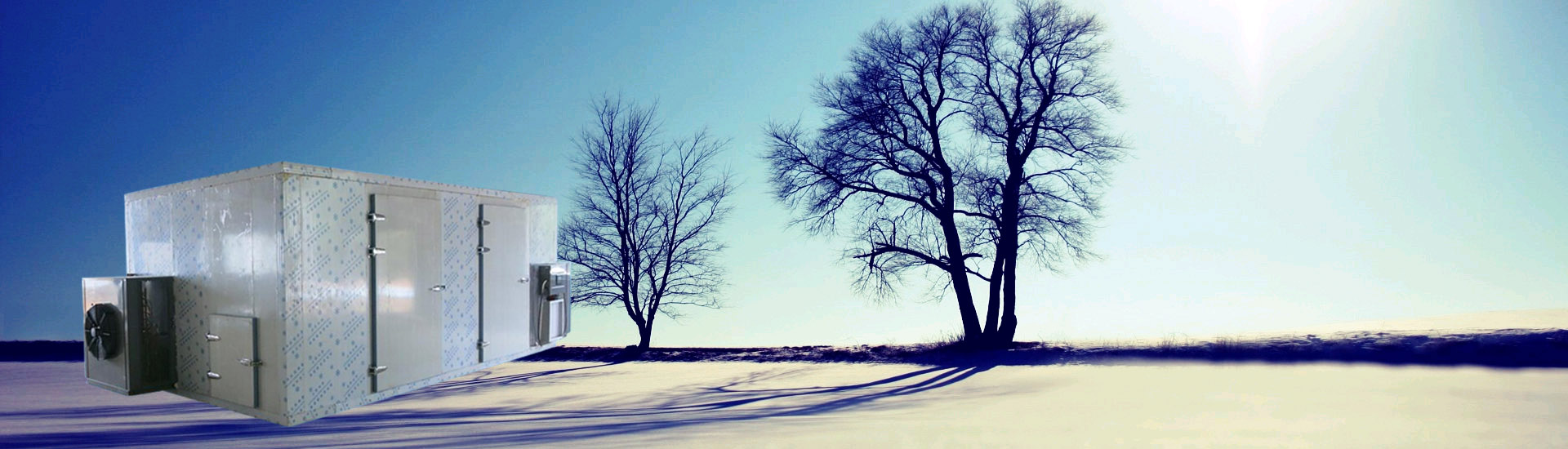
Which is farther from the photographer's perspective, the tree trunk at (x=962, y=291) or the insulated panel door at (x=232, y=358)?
the tree trunk at (x=962, y=291)

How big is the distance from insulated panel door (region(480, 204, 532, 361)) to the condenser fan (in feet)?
10.0

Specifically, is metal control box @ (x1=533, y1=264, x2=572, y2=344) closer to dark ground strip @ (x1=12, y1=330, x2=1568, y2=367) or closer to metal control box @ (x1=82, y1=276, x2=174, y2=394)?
metal control box @ (x1=82, y1=276, x2=174, y2=394)

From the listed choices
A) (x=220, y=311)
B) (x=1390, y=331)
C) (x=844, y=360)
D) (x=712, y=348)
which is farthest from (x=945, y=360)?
(x=220, y=311)

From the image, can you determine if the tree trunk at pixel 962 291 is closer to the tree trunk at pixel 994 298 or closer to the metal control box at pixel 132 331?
the tree trunk at pixel 994 298

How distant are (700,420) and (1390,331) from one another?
484 inches

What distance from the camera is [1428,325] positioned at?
1405 centimetres

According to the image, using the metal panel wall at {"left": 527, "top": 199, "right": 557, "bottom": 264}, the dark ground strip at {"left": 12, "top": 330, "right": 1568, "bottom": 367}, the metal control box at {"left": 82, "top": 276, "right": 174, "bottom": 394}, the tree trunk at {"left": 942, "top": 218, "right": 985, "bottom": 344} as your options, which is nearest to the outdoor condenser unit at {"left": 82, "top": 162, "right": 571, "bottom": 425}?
the metal control box at {"left": 82, "top": 276, "right": 174, "bottom": 394}

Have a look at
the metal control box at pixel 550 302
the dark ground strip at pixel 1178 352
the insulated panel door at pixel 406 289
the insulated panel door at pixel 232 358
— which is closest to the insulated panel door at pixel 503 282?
the metal control box at pixel 550 302

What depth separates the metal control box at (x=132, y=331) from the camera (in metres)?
6.73

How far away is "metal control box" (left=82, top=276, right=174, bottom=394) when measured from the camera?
673 cm

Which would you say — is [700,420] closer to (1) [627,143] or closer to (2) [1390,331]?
(1) [627,143]

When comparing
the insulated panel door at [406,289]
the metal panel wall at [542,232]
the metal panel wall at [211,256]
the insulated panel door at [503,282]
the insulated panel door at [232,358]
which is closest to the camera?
the metal panel wall at [211,256]

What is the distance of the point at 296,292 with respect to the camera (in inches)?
229

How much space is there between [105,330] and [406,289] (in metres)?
2.63
